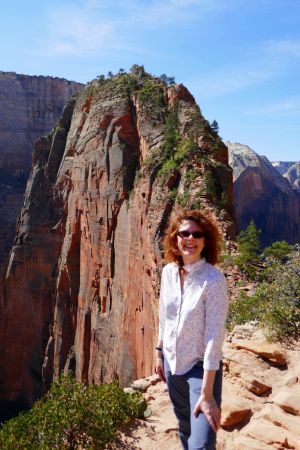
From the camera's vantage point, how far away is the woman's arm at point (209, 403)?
466 centimetres

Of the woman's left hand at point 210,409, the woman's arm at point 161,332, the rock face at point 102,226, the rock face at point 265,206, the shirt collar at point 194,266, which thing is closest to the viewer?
the woman's left hand at point 210,409

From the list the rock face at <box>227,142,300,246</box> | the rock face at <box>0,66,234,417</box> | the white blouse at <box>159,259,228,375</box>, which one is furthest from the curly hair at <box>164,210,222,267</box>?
the rock face at <box>227,142,300,246</box>

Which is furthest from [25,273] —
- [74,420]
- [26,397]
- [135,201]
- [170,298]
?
[170,298]

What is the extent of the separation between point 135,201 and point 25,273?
2149 cm

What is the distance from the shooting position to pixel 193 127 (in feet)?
83.6

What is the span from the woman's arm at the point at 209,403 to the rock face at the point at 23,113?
308 ft

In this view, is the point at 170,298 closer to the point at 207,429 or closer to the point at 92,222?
the point at 207,429

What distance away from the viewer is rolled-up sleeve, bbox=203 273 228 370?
188 inches

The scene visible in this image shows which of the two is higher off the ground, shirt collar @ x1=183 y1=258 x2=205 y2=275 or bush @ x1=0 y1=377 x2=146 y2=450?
shirt collar @ x1=183 y1=258 x2=205 y2=275

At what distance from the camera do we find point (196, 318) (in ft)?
16.3

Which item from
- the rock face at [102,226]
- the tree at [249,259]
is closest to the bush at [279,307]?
the tree at [249,259]

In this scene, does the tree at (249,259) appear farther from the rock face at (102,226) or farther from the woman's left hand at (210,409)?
the woman's left hand at (210,409)

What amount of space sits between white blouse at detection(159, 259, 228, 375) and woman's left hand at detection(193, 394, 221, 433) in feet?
1.05

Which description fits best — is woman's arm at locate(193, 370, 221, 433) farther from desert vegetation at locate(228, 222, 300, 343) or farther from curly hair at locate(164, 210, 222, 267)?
desert vegetation at locate(228, 222, 300, 343)
